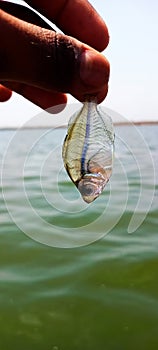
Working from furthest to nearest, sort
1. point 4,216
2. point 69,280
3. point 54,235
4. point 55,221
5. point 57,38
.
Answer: point 4,216 < point 55,221 < point 54,235 < point 69,280 < point 57,38

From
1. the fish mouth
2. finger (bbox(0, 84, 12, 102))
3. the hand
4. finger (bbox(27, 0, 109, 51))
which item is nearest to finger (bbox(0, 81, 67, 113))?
finger (bbox(0, 84, 12, 102))

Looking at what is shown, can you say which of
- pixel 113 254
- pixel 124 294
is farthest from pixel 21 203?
pixel 124 294

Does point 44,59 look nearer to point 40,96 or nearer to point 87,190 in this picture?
point 87,190

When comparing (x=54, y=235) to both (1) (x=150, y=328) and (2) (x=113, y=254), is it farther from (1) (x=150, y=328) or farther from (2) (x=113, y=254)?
(1) (x=150, y=328)

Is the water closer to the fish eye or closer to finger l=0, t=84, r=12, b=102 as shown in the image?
finger l=0, t=84, r=12, b=102

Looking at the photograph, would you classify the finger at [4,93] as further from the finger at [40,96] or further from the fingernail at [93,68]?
the fingernail at [93,68]

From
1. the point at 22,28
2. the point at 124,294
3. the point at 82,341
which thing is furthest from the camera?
the point at 124,294
